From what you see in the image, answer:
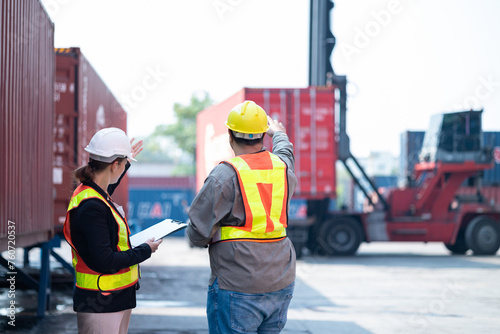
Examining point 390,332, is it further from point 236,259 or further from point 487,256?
point 487,256

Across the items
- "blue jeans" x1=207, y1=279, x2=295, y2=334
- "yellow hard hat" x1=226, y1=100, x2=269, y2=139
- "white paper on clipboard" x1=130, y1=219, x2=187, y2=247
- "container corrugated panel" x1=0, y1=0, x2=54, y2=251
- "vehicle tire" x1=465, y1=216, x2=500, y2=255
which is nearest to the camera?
"blue jeans" x1=207, y1=279, x2=295, y2=334

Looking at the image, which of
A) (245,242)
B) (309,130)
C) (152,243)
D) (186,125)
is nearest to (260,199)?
(245,242)

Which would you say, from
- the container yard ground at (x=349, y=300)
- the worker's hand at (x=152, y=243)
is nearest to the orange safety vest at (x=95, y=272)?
the worker's hand at (x=152, y=243)

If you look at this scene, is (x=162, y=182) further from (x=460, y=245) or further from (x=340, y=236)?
(x=460, y=245)

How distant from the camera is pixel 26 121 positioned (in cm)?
643

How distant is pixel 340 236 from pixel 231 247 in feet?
47.9

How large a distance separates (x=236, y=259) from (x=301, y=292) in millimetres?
7850

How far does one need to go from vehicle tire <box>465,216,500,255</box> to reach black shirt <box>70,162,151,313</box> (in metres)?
16.4

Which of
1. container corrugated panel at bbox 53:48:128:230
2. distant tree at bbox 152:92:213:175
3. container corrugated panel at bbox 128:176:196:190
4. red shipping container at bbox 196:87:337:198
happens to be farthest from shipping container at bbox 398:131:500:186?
distant tree at bbox 152:92:213:175

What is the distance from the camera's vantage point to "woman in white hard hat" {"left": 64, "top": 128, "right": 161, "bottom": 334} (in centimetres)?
325

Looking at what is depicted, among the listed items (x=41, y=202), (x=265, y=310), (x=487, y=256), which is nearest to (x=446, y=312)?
(x=41, y=202)

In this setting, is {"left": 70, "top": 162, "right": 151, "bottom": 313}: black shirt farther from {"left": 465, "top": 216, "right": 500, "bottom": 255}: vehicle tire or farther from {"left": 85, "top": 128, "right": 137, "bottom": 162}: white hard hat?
{"left": 465, "top": 216, "right": 500, "bottom": 255}: vehicle tire

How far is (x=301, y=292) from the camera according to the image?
10836 millimetres

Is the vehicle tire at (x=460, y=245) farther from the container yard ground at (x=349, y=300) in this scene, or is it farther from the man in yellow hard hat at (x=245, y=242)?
the man in yellow hard hat at (x=245, y=242)
